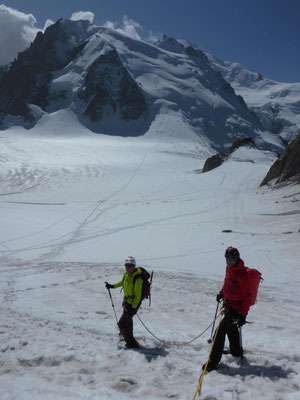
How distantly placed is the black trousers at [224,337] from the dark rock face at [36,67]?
151 m

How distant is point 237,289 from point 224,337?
87cm

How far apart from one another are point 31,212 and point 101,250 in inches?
536

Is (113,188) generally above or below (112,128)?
below

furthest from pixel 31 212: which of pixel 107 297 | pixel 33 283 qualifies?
pixel 107 297

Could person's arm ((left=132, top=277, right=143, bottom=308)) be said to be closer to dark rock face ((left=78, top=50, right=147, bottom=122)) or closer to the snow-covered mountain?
the snow-covered mountain

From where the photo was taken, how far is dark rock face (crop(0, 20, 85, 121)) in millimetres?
151375

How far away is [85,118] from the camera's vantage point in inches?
4897

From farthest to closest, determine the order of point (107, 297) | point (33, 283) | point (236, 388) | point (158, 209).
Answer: point (158, 209) < point (33, 283) < point (107, 297) < point (236, 388)

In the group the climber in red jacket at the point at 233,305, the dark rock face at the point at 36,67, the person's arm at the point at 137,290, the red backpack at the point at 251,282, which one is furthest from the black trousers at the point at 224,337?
the dark rock face at the point at 36,67

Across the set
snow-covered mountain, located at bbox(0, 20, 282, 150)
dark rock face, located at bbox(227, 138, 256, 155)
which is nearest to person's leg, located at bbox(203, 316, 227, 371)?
dark rock face, located at bbox(227, 138, 256, 155)

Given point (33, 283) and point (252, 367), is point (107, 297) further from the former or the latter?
point (252, 367)

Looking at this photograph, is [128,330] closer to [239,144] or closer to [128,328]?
[128,328]

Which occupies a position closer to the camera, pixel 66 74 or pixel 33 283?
pixel 33 283

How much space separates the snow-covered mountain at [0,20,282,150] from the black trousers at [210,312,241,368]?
4354 inches
